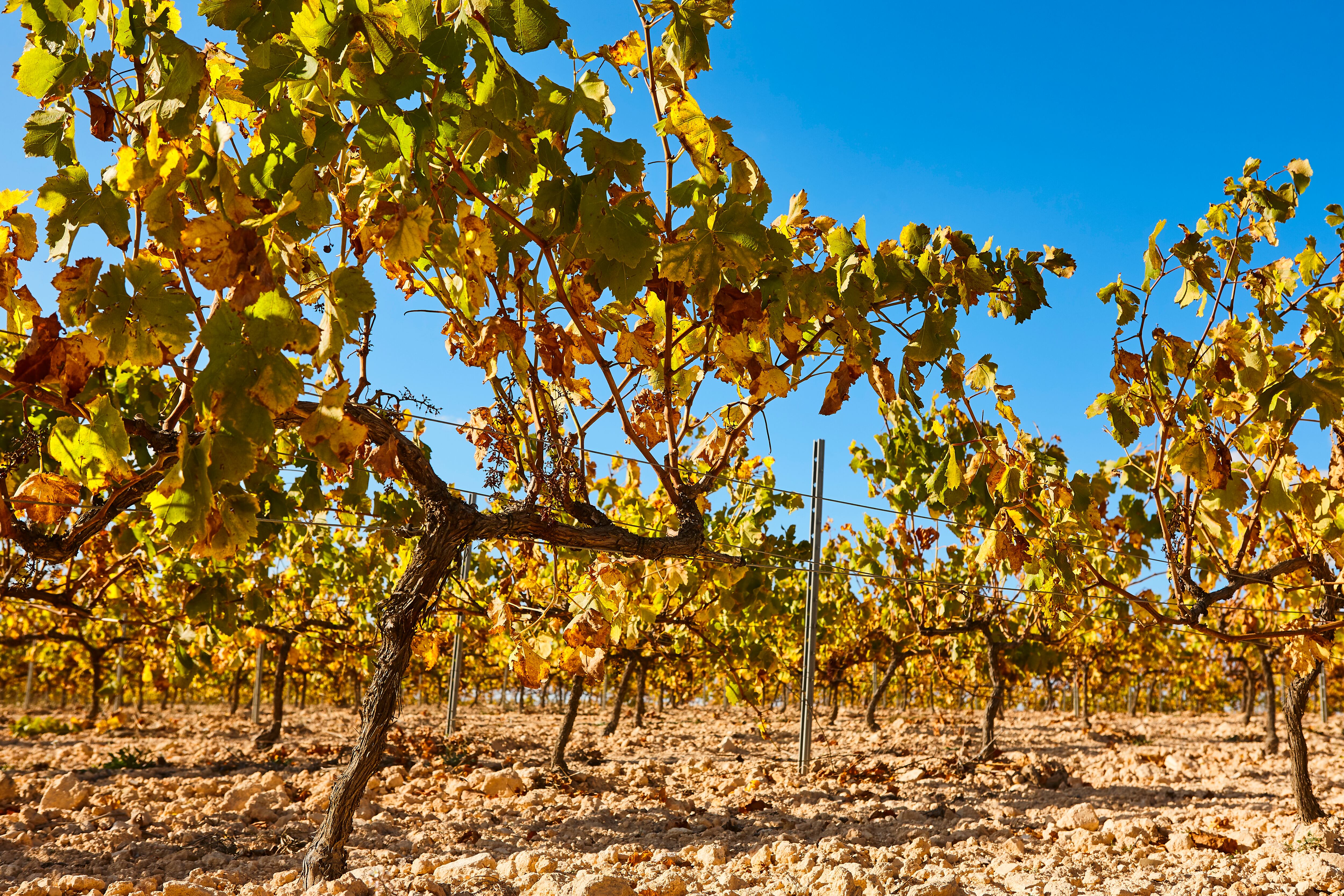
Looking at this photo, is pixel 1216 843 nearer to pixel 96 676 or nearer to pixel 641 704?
pixel 641 704

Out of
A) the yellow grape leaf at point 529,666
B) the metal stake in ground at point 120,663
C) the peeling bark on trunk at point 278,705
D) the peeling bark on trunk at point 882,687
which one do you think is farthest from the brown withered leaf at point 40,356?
the metal stake in ground at point 120,663

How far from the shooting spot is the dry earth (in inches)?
137

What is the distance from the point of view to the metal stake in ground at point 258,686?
11633 millimetres

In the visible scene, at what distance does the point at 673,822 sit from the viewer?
209 inches

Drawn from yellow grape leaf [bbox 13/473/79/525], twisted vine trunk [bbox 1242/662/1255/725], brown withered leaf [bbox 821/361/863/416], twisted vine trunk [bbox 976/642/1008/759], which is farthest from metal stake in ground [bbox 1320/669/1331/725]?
yellow grape leaf [bbox 13/473/79/525]

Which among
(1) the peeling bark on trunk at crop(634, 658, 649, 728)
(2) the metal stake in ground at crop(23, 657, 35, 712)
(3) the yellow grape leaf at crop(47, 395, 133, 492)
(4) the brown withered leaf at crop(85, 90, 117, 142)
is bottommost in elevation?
(2) the metal stake in ground at crop(23, 657, 35, 712)

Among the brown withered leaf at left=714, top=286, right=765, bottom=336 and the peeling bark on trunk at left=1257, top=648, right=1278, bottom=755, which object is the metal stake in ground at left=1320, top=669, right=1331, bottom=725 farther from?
the brown withered leaf at left=714, top=286, right=765, bottom=336

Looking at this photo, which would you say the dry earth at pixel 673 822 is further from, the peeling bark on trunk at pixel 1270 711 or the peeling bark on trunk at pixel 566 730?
the peeling bark on trunk at pixel 1270 711

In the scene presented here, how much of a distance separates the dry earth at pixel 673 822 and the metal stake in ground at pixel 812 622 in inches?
11.7

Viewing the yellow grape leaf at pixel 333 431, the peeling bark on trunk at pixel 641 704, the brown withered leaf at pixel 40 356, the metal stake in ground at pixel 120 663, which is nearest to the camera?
the yellow grape leaf at pixel 333 431

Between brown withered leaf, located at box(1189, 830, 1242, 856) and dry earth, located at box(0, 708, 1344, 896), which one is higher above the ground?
brown withered leaf, located at box(1189, 830, 1242, 856)

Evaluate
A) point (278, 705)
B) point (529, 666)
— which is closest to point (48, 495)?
point (529, 666)

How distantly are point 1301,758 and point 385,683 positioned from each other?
5.58 metres

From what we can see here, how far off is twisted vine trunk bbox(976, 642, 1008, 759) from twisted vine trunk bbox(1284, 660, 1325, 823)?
9.69 ft
